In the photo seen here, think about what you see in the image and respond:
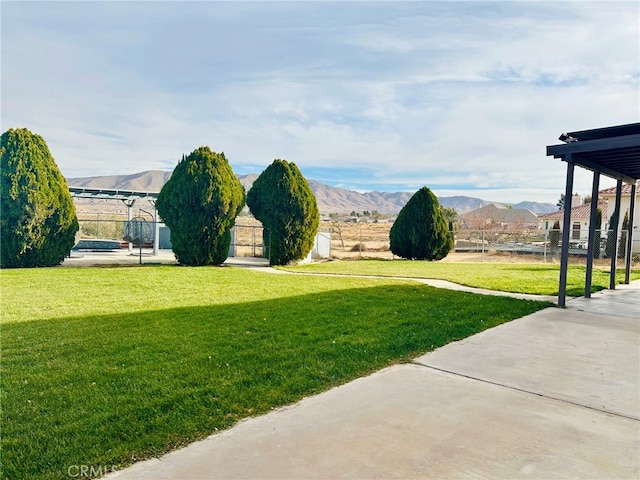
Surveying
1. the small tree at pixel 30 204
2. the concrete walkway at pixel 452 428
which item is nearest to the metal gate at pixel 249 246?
the small tree at pixel 30 204

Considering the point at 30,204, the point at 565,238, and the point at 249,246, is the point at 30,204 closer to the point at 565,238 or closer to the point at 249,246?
the point at 249,246

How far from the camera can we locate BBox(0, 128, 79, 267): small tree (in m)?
10.9

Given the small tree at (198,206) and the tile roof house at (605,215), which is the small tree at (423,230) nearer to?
the tile roof house at (605,215)

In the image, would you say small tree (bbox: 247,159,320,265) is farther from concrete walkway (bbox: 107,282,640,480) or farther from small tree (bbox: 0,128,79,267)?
concrete walkway (bbox: 107,282,640,480)

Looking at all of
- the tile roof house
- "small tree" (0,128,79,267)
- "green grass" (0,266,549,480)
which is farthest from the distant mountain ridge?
"green grass" (0,266,549,480)

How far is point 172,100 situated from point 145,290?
844 cm

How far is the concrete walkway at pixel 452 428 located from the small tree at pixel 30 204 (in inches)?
446

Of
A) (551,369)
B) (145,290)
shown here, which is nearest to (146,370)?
(551,369)

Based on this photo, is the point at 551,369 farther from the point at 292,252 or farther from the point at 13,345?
the point at 292,252

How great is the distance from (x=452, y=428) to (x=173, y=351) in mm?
2692

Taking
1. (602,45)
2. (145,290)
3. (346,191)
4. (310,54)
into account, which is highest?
(346,191)

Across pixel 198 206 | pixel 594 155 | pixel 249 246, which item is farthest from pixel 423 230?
pixel 594 155

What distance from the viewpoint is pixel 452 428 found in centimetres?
257

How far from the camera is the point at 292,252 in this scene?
47.1 feet
